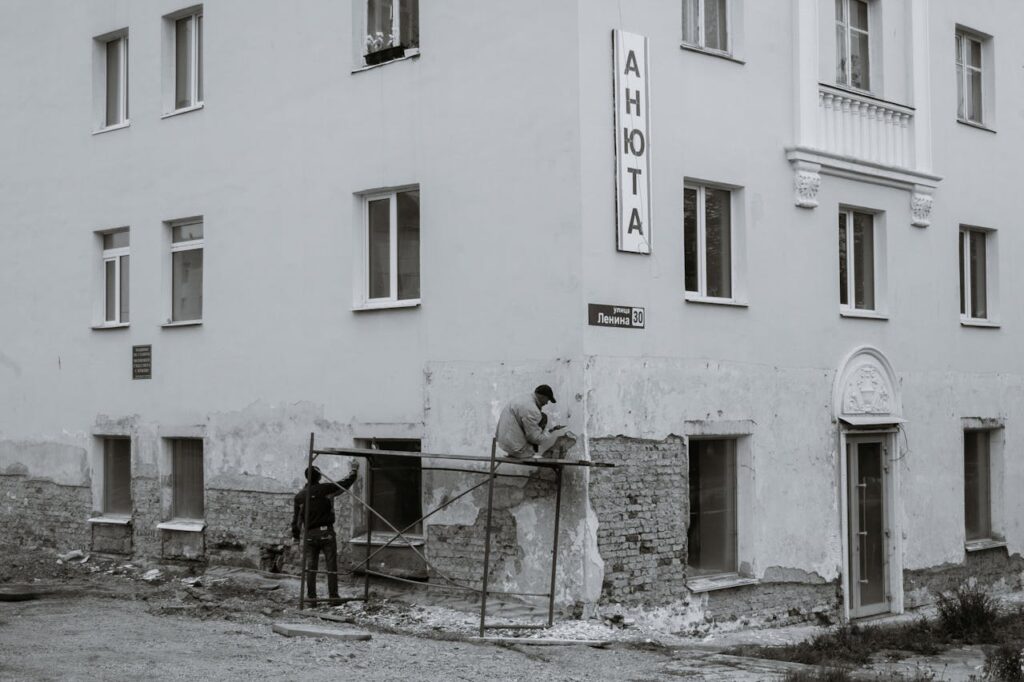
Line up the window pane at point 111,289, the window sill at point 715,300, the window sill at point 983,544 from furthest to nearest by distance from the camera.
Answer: the window pane at point 111,289, the window sill at point 983,544, the window sill at point 715,300

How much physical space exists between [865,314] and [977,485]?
410cm

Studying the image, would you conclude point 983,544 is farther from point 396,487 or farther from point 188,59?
point 188,59

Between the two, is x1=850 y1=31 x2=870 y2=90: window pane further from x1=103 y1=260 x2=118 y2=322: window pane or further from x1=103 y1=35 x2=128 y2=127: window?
x1=103 y1=260 x2=118 y2=322: window pane

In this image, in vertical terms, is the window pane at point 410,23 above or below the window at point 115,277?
above

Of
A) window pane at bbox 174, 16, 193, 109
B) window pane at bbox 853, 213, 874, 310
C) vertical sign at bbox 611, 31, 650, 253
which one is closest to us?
vertical sign at bbox 611, 31, 650, 253

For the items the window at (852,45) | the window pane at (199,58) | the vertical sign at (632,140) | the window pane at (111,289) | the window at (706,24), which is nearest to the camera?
the vertical sign at (632,140)

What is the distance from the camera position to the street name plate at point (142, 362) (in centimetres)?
1944

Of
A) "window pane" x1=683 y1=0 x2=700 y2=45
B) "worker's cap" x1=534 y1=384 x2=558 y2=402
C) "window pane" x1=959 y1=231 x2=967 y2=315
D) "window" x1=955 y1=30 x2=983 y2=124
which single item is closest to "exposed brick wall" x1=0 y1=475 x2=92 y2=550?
"worker's cap" x1=534 y1=384 x2=558 y2=402

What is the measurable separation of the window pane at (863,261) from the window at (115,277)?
10.1m

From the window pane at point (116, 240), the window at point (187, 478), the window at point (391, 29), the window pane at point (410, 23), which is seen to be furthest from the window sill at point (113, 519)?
the window pane at point (410, 23)

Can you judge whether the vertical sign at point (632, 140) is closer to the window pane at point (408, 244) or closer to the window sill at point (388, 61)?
the window sill at point (388, 61)

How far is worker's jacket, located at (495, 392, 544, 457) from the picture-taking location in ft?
46.9

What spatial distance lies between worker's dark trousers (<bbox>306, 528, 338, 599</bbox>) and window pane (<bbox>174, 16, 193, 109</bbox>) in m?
6.78

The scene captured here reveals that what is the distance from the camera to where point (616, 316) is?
14859mm
